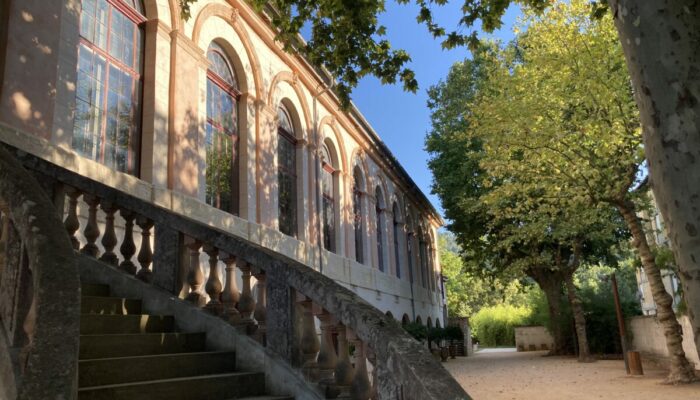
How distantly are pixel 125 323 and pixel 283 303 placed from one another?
141 cm

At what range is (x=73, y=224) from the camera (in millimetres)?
5738

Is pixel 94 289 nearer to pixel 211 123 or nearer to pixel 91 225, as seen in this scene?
pixel 91 225

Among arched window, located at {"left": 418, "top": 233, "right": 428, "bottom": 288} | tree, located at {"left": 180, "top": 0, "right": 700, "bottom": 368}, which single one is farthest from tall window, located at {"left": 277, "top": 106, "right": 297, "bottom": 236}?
arched window, located at {"left": 418, "top": 233, "right": 428, "bottom": 288}

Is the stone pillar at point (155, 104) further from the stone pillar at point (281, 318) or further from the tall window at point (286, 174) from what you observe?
the stone pillar at point (281, 318)

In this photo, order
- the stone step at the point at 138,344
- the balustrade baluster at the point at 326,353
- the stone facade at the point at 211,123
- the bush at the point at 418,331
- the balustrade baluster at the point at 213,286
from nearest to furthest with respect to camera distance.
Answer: the stone step at the point at 138,344 → the balustrade baluster at the point at 326,353 → the balustrade baluster at the point at 213,286 → the stone facade at the point at 211,123 → the bush at the point at 418,331

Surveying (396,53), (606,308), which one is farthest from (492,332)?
(396,53)

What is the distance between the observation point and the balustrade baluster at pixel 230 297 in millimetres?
5004

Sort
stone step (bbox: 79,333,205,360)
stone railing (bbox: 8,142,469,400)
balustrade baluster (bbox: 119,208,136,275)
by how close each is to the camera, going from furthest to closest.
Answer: balustrade baluster (bbox: 119,208,136,275)
stone step (bbox: 79,333,205,360)
stone railing (bbox: 8,142,469,400)

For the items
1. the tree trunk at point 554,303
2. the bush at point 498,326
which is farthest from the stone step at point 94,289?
the bush at point 498,326

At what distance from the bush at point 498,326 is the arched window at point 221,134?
33966 millimetres

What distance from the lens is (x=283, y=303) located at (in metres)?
4.59

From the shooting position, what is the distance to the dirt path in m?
10.5

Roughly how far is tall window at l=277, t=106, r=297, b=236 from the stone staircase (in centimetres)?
1019

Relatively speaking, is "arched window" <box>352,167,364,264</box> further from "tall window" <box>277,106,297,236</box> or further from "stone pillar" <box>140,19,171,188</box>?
"stone pillar" <box>140,19,171,188</box>
